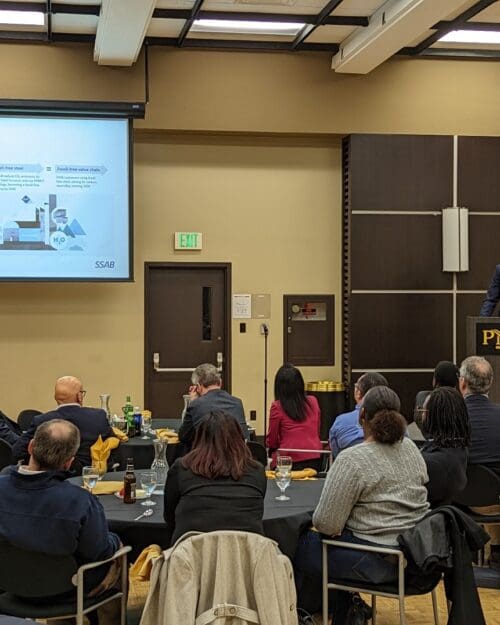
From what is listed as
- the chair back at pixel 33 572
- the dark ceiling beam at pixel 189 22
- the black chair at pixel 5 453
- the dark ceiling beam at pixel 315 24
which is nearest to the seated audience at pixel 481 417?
the chair back at pixel 33 572

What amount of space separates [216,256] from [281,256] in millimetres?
719

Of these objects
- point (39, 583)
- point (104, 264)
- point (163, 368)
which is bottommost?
point (39, 583)

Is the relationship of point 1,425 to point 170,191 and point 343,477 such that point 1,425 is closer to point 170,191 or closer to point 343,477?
point 343,477

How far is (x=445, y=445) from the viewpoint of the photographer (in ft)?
14.5

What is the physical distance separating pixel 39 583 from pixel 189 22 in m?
6.24

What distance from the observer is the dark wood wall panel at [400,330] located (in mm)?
9508

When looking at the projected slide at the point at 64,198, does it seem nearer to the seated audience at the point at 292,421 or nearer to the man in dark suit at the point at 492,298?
the seated audience at the point at 292,421

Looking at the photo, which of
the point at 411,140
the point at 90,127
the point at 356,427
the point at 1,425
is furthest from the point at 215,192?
the point at 356,427

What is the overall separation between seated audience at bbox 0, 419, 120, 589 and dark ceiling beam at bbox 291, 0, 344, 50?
5601 millimetres

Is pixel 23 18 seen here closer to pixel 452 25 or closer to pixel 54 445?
pixel 452 25

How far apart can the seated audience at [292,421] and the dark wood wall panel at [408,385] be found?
332 centimetres

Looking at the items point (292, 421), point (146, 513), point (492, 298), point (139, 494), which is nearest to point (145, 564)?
point (146, 513)

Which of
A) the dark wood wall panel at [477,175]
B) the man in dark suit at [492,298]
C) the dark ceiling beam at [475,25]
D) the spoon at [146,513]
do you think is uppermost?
the dark ceiling beam at [475,25]

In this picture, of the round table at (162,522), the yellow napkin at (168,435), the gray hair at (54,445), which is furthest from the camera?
the yellow napkin at (168,435)
